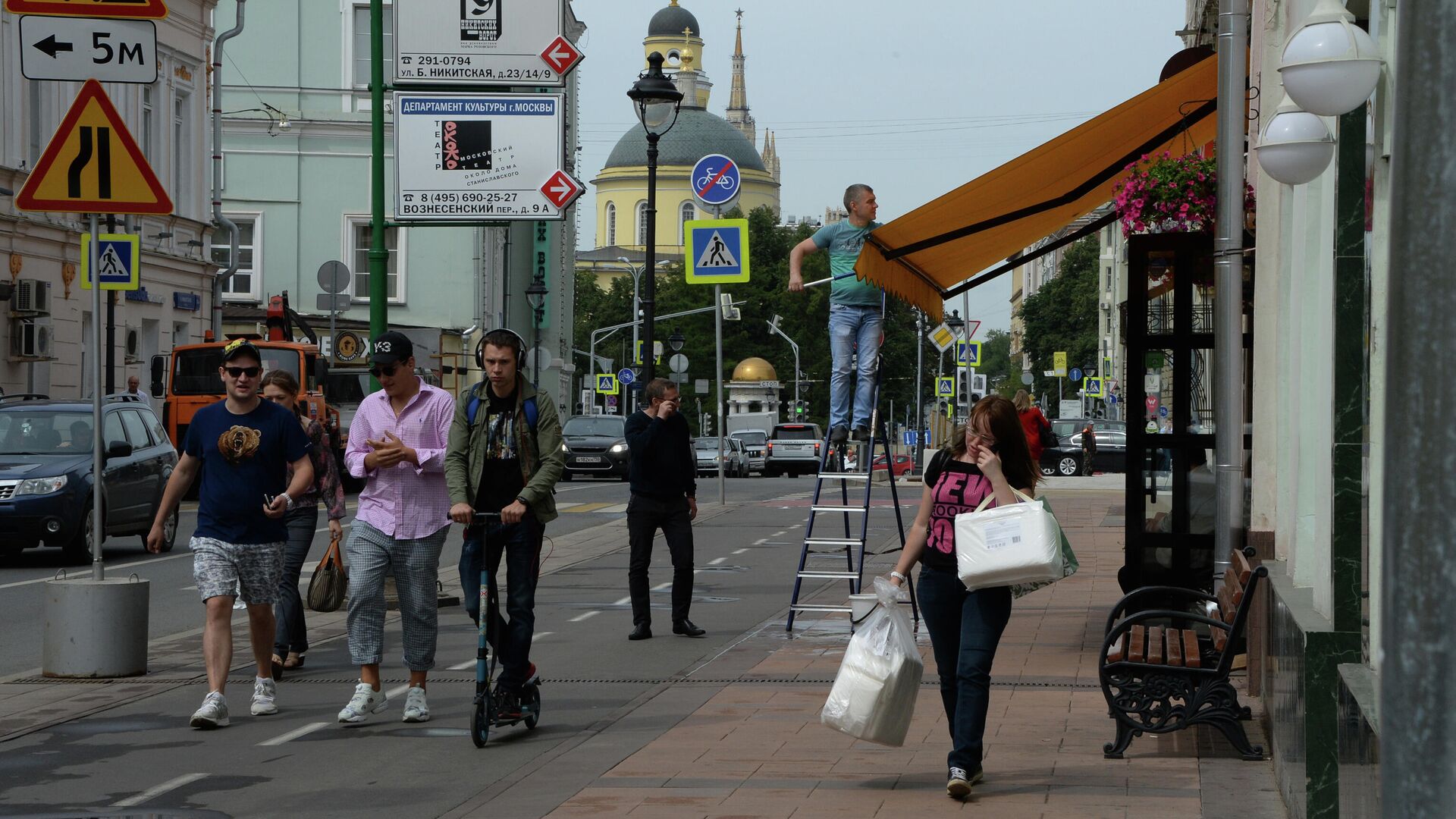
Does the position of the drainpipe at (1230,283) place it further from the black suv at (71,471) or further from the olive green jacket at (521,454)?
the black suv at (71,471)

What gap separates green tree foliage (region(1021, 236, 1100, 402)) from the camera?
364 feet

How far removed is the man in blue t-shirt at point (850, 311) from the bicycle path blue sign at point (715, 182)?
7.47 metres

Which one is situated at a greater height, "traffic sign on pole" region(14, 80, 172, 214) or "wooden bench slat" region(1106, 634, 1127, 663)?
"traffic sign on pole" region(14, 80, 172, 214)

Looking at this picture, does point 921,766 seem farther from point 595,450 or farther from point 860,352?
point 595,450

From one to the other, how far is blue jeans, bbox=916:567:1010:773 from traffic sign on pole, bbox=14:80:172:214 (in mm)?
5373

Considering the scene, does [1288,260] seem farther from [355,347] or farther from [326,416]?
[355,347]

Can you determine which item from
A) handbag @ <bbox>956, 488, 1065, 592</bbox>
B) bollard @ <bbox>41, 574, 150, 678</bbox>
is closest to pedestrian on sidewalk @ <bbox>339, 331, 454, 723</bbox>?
bollard @ <bbox>41, 574, 150, 678</bbox>

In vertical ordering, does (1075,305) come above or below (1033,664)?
above

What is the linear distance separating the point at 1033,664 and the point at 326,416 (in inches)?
796

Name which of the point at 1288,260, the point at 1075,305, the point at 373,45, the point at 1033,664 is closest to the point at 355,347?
the point at 373,45

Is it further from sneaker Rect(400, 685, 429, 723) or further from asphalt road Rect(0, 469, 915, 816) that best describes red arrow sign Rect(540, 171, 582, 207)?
sneaker Rect(400, 685, 429, 723)

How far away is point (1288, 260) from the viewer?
843cm

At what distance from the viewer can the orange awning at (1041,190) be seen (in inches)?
437

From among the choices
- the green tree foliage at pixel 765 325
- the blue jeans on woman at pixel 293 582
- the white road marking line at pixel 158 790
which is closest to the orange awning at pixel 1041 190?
the blue jeans on woman at pixel 293 582
